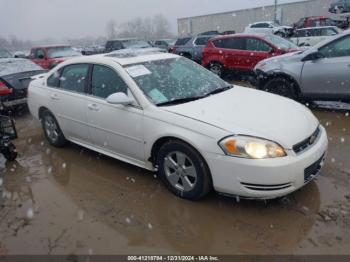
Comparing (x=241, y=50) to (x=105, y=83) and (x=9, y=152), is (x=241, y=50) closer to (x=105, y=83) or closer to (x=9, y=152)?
(x=105, y=83)

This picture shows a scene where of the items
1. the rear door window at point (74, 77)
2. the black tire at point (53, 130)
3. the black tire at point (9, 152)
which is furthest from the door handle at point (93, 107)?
the black tire at point (9, 152)

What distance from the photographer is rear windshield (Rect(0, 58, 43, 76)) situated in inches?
335

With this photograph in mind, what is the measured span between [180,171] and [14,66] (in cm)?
693

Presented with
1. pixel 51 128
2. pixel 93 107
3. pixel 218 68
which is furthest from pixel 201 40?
pixel 93 107

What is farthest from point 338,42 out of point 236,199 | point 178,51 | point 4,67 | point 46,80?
point 178,51

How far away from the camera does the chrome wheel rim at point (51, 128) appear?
5.58 meters

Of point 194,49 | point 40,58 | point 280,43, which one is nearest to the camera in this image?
point 280,43

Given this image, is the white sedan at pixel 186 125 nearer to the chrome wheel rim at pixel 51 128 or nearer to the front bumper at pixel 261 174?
the front bumper at pixel 261 174

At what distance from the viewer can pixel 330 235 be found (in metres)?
3.13

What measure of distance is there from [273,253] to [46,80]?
4.34 m

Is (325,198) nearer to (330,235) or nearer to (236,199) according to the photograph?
(330,235)

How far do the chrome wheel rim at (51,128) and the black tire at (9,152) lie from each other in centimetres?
62

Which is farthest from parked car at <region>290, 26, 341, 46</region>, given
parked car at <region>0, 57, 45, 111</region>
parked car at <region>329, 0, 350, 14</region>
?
parked car at <region>0, 57, 45, 111</region>

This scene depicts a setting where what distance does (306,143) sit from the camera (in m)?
3.56
